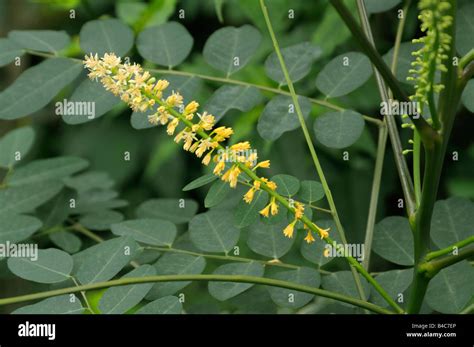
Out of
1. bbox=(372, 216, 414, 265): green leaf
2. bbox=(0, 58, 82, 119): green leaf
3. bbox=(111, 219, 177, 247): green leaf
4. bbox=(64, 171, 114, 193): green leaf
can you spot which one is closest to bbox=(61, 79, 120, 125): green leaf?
bbox=(0, 58, 82, 119): green leaf

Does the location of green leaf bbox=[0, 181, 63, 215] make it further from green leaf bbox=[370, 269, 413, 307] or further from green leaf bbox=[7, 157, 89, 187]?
green leaf bbox=[370, 269, 413, 307]

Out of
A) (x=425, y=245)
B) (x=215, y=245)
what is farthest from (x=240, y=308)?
(x=425, y=245)

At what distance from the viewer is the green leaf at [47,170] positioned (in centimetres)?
108

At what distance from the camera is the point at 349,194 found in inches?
59.7

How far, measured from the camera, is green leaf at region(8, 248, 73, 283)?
2.66ft

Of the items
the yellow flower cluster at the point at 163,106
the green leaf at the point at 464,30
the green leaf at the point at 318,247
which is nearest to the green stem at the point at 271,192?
the yellow flower cluster at the point at 163,106

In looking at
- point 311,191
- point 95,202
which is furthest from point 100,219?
point 311,191

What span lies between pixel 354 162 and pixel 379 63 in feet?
3.05

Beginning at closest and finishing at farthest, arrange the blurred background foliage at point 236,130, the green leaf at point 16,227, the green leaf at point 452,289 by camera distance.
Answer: the green leaf at point 452,289
the green leaf at point 16,227
the blurred background foliage at point 236,130

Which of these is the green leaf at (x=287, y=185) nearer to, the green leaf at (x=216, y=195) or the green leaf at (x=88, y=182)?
the green leaf at (x=216, y=195)

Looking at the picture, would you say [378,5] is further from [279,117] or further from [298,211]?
[298,211]

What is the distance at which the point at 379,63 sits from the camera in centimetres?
62

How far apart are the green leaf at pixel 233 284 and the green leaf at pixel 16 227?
23 cm

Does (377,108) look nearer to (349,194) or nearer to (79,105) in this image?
(349,194)
